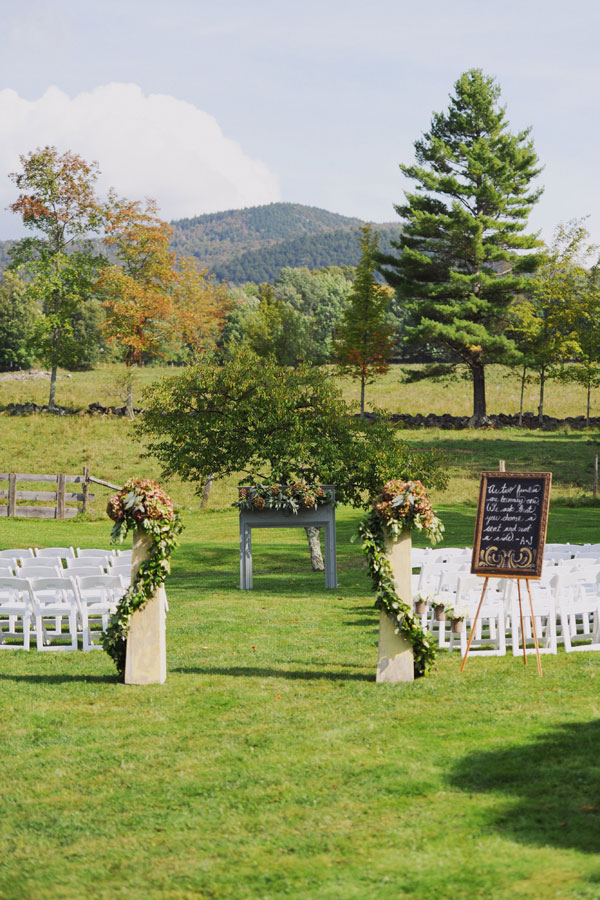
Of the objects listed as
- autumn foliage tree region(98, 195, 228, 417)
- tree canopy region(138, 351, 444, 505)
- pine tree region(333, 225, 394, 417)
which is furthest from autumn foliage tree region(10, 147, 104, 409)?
tree canopy region(138, 351, 444, 505)

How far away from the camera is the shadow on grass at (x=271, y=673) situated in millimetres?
9977

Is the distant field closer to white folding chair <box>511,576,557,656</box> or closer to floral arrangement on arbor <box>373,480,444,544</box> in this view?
white folding chair <box>511,576,557,656</box>

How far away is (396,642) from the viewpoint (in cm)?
958

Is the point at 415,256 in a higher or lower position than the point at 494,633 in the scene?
higher

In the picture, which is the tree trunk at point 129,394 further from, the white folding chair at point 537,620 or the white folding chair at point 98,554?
the white folding chair at point 537,620

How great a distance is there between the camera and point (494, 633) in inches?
470

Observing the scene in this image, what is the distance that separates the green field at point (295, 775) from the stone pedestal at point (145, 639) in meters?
0.23

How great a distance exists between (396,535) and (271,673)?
2.16 meters

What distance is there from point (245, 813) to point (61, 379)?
222ft

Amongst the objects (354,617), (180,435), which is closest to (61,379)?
(180,435)

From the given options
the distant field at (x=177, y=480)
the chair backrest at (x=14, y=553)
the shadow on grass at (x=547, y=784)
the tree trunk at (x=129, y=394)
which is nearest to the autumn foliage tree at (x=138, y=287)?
the tree trunk at (x=129, y=394)

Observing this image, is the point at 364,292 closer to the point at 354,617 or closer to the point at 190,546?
the point at 190,546

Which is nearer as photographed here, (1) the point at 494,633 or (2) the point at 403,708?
(2) the point at 403,708

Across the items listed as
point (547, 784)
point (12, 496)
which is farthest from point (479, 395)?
point (547, 784)
